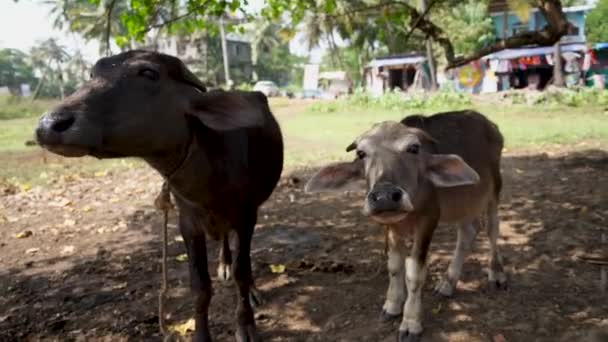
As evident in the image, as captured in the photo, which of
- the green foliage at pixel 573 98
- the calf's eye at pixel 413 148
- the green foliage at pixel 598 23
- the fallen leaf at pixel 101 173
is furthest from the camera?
the green foliage at pixel 598 23

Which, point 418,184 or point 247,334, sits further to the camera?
point 247,334

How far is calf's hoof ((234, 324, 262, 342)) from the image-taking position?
3811 mm

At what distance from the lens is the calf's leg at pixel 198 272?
376 cm

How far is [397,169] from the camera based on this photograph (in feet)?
10.8

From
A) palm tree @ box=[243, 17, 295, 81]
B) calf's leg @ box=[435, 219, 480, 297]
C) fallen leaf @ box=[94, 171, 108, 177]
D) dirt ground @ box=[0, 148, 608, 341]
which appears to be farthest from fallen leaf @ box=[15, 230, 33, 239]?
palm tree @ box=[243, 17, 295, 81]

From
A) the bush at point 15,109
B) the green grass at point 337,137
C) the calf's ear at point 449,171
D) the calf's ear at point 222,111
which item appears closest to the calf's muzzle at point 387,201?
the calf's ear at point 449,171

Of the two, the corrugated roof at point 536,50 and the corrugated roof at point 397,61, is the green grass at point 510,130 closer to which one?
the corrugated roof at point 536,50

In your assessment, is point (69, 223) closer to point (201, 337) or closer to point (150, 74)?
Answer: point (201, 337)

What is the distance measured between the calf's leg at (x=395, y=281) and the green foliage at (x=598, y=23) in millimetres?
36538

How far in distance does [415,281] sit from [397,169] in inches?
33.7

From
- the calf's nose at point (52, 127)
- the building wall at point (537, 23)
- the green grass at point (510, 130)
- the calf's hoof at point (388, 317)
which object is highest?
the building wall at point (537, 23)

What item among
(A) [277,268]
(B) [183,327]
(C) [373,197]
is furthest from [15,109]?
(C) [373,197]

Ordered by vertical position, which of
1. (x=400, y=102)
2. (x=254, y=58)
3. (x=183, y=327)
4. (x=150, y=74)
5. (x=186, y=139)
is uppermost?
(x=254, y=58)

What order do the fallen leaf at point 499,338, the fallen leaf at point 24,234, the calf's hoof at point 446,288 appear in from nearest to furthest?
the fallen leaf at point 499,338
the calf's hoof at point 446,288
the fallen leaf at point 24,234
